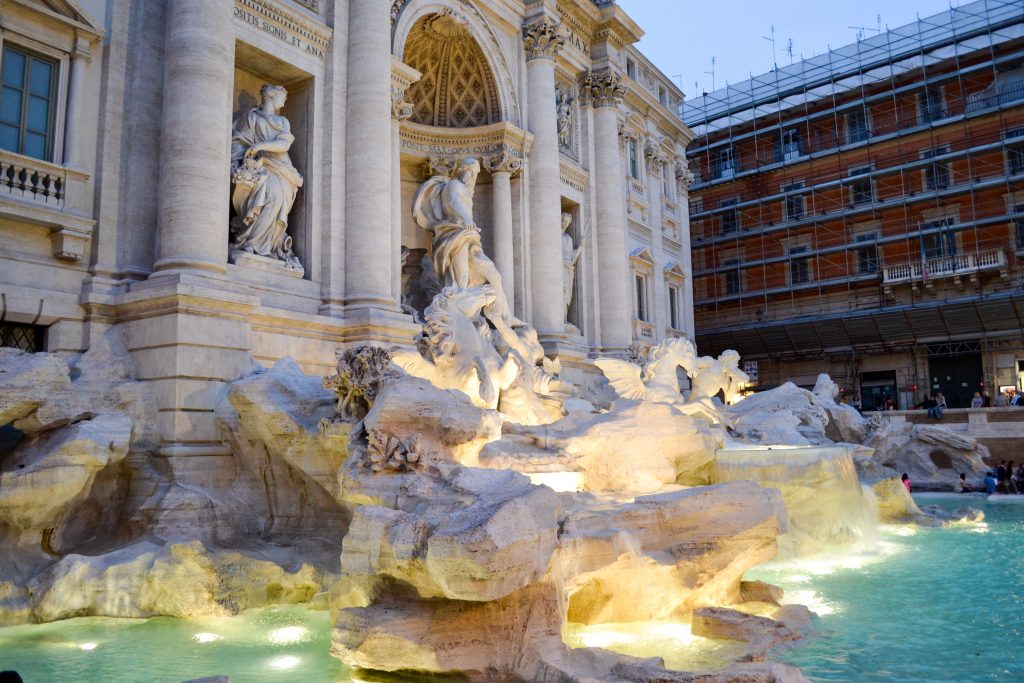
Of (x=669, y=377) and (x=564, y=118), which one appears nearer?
(x=669, y=377)

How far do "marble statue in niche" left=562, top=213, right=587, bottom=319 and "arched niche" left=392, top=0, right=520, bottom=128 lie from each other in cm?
302

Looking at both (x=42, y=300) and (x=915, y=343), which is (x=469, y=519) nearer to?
(x=42, y=300)

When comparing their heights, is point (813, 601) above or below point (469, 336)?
below

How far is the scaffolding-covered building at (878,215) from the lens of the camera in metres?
25.5

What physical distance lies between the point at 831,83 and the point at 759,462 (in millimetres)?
23615

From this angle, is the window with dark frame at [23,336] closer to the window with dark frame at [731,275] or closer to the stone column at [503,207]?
the stone column at [503,207]

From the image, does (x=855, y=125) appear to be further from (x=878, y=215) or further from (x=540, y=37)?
(x=540, y=37)

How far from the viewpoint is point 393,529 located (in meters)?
5.05

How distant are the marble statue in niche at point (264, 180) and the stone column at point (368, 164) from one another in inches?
30.9

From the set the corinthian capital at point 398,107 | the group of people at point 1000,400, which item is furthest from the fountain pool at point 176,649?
the group of people at point 1000,400

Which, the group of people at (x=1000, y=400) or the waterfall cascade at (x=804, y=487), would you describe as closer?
the waterfall cascade at (x=804, y=487)

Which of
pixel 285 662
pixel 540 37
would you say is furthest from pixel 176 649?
pixel 540 37

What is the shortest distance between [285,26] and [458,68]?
5593 mm

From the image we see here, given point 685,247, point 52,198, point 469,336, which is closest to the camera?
point 52,198
